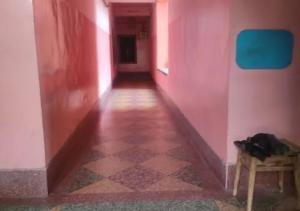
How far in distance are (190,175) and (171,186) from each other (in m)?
0.31

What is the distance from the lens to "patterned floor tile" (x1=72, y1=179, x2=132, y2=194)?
244 cm

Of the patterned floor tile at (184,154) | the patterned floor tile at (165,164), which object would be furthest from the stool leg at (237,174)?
the patterned floor tile at (184,154)

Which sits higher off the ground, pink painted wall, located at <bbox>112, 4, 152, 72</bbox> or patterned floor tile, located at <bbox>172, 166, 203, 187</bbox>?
pink painted wall, located at <bbox>112, 4, 152, 72</bbox>

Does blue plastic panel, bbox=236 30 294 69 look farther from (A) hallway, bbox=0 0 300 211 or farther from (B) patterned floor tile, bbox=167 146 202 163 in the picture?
(B) patterned floor tile, bbox=167 146 202 163

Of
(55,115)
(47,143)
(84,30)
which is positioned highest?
(84,30)

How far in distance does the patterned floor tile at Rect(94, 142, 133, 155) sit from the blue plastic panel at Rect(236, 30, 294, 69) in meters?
1.87

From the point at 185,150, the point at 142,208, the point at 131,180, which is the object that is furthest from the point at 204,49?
the point at 142,208

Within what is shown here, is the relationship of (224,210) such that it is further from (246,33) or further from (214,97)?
(246,33)

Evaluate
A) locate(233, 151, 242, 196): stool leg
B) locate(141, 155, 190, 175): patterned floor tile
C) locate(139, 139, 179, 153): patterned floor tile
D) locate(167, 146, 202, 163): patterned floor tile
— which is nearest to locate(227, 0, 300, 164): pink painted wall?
locate(233, 151, 242, 196): stool leg

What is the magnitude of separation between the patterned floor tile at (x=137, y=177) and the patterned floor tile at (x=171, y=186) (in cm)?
6

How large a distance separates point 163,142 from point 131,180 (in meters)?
1.19

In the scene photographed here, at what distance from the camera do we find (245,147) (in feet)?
6.94

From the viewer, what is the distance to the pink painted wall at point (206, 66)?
2.40 meters

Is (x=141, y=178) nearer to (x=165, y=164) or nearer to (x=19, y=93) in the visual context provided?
(x=165, y=164)
